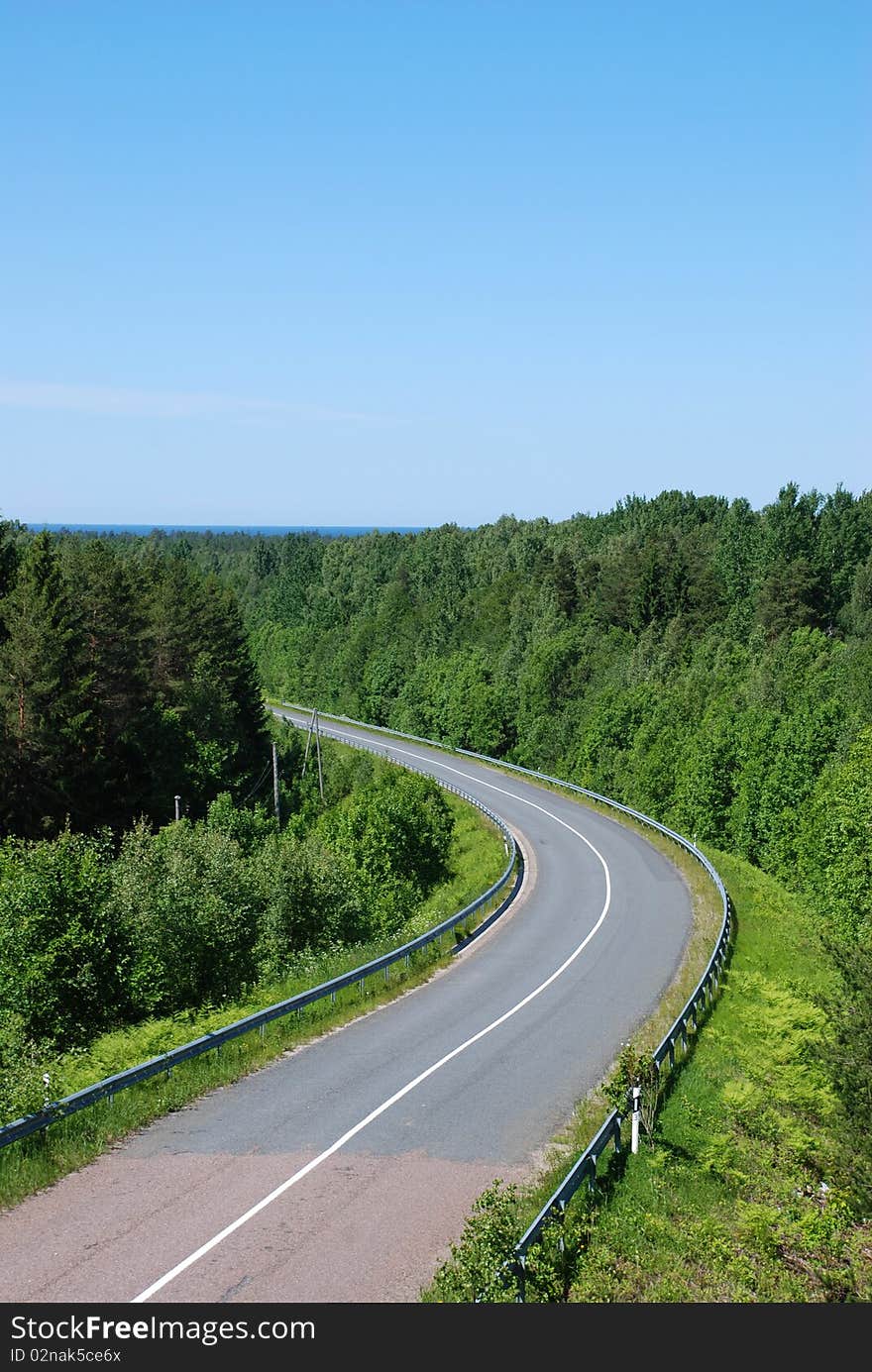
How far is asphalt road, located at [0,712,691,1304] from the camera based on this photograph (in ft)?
39.5

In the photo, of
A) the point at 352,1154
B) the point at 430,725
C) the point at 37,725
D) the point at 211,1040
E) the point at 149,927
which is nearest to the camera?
the point at 352,1154

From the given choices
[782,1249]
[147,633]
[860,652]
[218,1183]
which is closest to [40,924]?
[218,1183]

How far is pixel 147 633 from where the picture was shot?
65562mm

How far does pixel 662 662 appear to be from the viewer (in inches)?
3499

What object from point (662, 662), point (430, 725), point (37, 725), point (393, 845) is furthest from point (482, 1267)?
point (430, 725)

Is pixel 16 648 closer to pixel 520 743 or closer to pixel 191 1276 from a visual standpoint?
pixel 191 1276

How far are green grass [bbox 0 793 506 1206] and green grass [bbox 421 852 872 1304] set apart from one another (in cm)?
564

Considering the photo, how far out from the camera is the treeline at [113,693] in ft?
158

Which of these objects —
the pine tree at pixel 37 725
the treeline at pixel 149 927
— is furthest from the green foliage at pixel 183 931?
the pine tree at pixel 37 725

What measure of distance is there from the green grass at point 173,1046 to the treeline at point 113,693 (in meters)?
18.5

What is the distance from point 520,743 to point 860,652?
36.9m

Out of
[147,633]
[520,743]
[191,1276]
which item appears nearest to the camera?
[191,1276]

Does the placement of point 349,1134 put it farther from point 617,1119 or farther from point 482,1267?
point 482,1267

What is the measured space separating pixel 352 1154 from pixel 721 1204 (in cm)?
531
